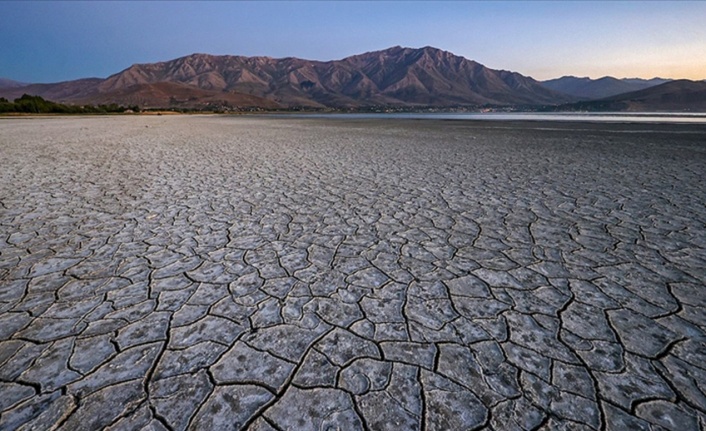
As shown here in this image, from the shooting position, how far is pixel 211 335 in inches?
72.9

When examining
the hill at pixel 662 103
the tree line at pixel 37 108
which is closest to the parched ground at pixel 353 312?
the tree line at pixel 37 108

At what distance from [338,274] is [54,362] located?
169 cm

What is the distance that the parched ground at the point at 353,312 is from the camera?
1398 millimetres

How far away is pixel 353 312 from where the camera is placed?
2078mm

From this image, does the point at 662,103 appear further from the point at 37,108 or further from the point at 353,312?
the point at 37,108

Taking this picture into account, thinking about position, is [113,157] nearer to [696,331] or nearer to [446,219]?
[446,219]

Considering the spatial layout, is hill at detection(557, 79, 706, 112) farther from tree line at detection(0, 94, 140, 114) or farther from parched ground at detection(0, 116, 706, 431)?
tree line at detection(0, 94, 140, 114)

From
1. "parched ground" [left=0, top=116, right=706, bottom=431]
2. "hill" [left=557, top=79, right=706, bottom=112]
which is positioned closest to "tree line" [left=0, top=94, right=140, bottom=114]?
"parched ground" [left=0, top=116, right=706, bottom=431]

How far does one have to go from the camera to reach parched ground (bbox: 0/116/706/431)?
1.40 metres

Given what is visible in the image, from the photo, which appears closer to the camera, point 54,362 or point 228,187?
point 54,362

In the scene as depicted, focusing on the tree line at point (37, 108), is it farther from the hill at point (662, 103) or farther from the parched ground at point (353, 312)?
the hill at point (662, 103)

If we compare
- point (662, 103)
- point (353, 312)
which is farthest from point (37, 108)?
point (662, 103)

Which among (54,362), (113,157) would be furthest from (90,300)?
(113,157)

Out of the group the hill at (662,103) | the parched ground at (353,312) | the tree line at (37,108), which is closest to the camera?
the parched ground at (353,312)
